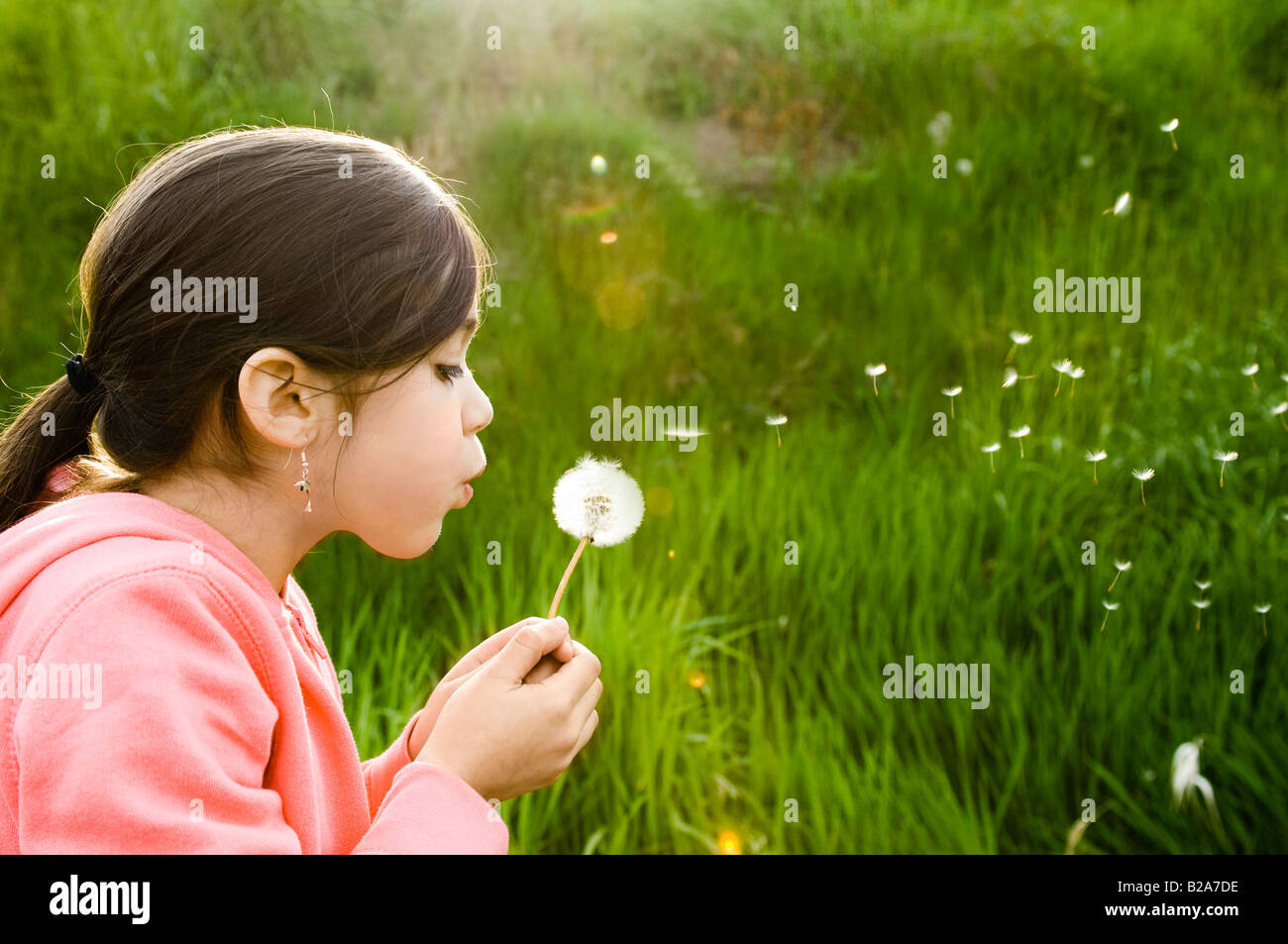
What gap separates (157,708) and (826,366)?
221 centimetres

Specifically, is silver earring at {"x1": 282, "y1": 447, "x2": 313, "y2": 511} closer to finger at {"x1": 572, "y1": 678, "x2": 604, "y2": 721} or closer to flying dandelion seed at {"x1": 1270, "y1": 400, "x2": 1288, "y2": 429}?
finger at {"x1": 572, "y1": 678, "x2": 604, "y2": 721}

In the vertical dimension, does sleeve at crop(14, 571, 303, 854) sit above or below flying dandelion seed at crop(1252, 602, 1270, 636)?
below

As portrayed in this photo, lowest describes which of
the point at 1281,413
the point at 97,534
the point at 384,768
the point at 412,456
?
the point at 384,768

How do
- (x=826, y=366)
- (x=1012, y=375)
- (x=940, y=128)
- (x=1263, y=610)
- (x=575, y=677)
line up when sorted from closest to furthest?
(x=575, y=677), (x=1263, y=610), (x=1012, y=375), (x=826, y=366), (x=940, y=128)

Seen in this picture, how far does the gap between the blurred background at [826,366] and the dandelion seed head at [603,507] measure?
66 centimetres

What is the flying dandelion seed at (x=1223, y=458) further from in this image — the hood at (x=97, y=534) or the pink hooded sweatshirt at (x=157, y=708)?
the hood at (x=97, y=534)

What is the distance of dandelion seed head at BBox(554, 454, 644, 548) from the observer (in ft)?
4.97

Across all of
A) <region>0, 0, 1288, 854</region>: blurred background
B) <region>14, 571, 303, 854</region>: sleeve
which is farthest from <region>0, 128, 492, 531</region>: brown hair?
<region>0, 0, 1288, 854</region>: blurred background

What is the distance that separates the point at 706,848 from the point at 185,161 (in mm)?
1430

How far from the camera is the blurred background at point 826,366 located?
2.02 metres

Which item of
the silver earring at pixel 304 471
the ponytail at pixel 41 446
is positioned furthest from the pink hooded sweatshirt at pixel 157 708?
the ponytail at pixel 41 446

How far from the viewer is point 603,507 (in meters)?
1.52

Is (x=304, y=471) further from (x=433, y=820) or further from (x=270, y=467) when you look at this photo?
(x=433, y=820)

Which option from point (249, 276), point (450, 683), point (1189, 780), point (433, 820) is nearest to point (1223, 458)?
point (1189, 780)
